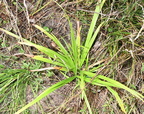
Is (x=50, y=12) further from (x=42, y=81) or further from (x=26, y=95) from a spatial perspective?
(x=26, y=95)

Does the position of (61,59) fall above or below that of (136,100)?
above

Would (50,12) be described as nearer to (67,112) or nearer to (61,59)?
(61,59)

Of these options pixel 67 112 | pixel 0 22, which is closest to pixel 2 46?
pixel 0 22

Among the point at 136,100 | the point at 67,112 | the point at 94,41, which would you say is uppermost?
the point at 94,41

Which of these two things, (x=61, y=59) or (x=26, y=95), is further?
(x=26, y=95)

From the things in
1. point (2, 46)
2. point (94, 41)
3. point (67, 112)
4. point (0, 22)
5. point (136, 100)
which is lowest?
point (136, 100)

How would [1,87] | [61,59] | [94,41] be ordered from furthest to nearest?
[94,41] → [1,87] → [61,59]

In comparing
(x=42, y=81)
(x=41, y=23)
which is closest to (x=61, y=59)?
(x=42, y=81)

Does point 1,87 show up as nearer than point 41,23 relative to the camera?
Yes

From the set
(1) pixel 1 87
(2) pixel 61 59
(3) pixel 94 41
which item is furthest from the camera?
(3) pixel 94 41
